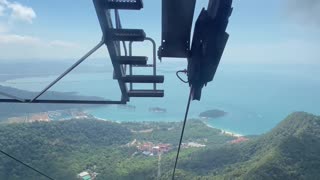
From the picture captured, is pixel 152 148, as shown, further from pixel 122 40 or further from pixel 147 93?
pixel 122 40

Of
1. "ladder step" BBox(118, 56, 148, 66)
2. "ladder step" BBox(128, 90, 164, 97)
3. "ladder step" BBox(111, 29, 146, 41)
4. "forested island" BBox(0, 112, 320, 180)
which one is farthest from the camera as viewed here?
"forested island" BBox(0, 112, 320, 180)

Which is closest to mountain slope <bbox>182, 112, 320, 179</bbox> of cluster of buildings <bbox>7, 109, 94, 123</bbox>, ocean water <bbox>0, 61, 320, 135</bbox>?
ocean water <bbox>0, 61, 320, 135</bbox>

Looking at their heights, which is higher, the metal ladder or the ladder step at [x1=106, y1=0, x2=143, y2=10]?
the ladder step at [x1=106, y1=0, x2=143, y2=10]

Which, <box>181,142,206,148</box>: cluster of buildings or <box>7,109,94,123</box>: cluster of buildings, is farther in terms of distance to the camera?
<box>7,109,94,123</box>: cluster of buildings

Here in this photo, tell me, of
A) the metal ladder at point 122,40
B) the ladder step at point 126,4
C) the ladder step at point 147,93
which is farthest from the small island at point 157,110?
the ladder step at point 126,4

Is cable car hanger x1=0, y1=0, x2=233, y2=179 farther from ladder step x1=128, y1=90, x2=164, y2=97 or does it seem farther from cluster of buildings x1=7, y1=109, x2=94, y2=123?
cluster of buildings x1=7, y1=109, x2=94, y2=123

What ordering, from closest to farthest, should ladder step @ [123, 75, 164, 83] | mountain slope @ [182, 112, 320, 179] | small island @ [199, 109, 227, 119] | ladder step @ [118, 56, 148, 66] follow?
ladder step @ [118, 56, 148, 66] < ladder step @ [123, 75, 164, 83] < mountain slope @ [182, 112, 320, 179] < small island @ [199, 109, 227, 119]

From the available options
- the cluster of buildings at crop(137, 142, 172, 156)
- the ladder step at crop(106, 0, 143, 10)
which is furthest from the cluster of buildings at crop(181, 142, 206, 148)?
the ladder step at crop(106, 0, 143, 10)

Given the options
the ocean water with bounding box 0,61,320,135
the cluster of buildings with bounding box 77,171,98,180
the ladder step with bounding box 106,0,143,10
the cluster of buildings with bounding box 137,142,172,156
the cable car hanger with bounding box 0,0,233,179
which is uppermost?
the ladder step with bounding box 106,0,143,10
